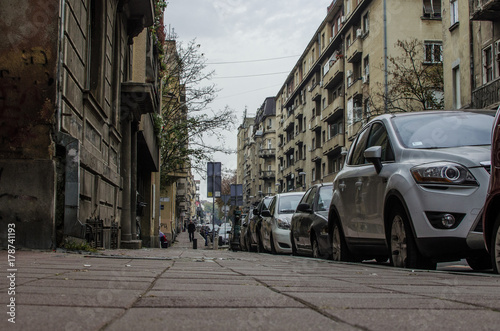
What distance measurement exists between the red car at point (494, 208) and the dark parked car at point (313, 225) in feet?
14.1

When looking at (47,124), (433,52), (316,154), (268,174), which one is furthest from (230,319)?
(268,174)

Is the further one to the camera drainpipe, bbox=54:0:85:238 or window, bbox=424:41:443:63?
window, bbox=424:41:443:63

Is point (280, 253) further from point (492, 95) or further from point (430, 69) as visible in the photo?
point (430, 69)

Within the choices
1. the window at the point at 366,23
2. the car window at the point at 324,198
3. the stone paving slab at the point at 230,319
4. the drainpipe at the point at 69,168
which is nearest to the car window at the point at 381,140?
the car window at the point at 324,198

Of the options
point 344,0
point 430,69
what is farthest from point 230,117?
point 344,0

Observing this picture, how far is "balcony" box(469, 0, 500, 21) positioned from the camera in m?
22.8

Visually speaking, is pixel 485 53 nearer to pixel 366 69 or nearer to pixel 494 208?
pixel 366 69

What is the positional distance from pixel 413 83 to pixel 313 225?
21.3 m

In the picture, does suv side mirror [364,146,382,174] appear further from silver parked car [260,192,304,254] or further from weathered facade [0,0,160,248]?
silver parked car [260,192,304,254]

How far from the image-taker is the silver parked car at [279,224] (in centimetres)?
1416

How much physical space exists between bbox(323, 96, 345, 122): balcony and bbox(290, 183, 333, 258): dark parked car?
36562 millimetres

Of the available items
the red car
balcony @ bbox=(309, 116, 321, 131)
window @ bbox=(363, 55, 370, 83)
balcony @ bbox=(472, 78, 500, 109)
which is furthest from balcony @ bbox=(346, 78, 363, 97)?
the red car

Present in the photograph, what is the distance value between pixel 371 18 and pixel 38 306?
40.1 meters

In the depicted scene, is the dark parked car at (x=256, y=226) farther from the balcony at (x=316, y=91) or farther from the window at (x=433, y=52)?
the balcony at (x=316, y=91)
